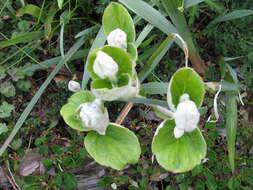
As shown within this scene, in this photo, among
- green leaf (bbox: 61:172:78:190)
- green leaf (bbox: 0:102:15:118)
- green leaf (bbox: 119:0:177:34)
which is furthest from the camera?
green leaf (bbox: 0:102:15:118)

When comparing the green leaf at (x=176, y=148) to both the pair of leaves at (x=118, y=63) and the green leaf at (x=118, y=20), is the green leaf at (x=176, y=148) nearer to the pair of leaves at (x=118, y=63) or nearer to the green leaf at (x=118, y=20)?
the pair of leaves at (x=118, y=63)

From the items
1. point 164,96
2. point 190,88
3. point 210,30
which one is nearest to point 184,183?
point 164,96

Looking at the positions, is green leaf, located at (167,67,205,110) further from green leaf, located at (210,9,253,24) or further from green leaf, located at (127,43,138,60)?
green leaf, located at (210,9,253,24)

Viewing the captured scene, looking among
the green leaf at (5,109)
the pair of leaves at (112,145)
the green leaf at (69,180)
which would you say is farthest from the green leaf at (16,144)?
the pair of leaves at (112,145)

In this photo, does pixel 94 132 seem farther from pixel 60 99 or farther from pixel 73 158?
pixel 60 99

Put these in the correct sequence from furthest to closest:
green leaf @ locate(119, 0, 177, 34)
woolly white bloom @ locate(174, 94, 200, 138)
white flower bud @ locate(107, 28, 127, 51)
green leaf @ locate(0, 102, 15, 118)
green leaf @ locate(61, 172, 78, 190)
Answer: green leaf @ locate(0, 102, 15, 118)
green leaf @ locate(61, 172, 78, 190)
green leaf @ locate(119, 0, 177, 34)
white flower bud @ locate(107, 28, 127, 51)
woolly white bloom @ locate(174, 94, 200, 138)

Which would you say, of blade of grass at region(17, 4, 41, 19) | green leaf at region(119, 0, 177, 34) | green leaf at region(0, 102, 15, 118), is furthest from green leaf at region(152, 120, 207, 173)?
blade of grass at region(17, 4, 41, 19)

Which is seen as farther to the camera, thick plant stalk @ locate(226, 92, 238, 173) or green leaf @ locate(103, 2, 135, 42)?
thick plant stalk @ locate(226, 92, 238, 173)
